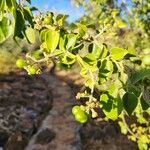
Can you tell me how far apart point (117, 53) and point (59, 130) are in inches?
382

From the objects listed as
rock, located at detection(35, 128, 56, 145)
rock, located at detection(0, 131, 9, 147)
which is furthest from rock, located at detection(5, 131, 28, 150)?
rock, located at detection(35, 128, 56, 145)

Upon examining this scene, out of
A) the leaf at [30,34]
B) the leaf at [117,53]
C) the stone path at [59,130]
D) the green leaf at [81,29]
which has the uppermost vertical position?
the green leaf at [81,29]

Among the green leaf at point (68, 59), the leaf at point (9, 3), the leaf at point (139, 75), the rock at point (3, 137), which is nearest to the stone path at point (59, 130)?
the rock at point (3, 137)

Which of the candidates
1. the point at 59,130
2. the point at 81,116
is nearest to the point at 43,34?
the point at 81,116

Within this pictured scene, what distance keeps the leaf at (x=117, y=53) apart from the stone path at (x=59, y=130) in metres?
8.32

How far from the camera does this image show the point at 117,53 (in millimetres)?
1896

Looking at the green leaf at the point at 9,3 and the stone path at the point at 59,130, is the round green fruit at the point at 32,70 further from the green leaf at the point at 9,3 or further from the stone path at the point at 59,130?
the stone path at the point at 59,130

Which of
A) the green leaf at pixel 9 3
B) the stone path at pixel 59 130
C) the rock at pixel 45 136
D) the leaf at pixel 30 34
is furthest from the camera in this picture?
the rock at pixel 45 136

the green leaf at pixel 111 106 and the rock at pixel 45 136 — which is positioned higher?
the green leaf at pixel 111 106

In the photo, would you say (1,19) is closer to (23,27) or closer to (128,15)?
(23,27)

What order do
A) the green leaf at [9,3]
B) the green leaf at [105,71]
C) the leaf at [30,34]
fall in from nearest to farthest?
the green leaf at [9,3] < the green leaf at [105,71] < the leaf at [30,34]

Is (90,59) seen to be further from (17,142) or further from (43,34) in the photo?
(17,142)

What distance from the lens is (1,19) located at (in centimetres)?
187

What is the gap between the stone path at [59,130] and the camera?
10.3 meters
